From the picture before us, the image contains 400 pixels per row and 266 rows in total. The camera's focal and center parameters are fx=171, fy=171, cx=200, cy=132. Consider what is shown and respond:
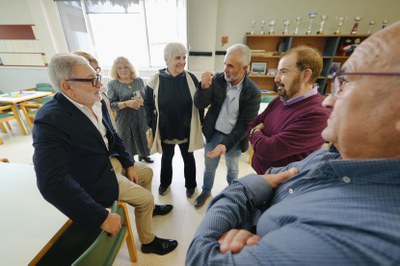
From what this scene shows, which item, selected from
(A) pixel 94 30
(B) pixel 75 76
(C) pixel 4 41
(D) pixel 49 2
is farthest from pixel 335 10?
(C) pixel 4 41

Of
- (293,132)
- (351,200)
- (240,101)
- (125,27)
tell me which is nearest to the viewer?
(351,200)

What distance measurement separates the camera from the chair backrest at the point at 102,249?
0.70m

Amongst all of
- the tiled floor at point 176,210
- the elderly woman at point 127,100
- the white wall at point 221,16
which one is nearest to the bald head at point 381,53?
the tiled floor at point 176,210

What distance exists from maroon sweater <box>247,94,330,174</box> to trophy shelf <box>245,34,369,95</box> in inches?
122

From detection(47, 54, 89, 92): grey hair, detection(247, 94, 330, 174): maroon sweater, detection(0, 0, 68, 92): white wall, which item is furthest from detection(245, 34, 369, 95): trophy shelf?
detection(0, 0, 68, 92): white wall

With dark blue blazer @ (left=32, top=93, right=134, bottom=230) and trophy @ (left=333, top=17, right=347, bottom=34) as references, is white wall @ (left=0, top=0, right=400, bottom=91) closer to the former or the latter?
trophy @ (left=333, top=17, right=347, bottom=34)

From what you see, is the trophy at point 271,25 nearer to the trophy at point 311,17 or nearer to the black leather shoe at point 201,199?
the trophy at point 311,17

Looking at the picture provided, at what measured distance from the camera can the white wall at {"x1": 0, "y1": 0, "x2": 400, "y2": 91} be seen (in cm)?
347

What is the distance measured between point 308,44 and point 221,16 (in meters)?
2.02

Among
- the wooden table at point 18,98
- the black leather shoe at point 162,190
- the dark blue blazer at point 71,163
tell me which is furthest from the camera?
the wooden table at point 18,98

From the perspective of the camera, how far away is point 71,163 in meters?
1.03

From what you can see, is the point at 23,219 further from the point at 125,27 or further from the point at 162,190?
the point at 125,27

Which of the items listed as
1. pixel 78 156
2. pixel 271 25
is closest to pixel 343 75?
pixel 78 156

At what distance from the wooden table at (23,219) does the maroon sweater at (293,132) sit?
1.25 m
